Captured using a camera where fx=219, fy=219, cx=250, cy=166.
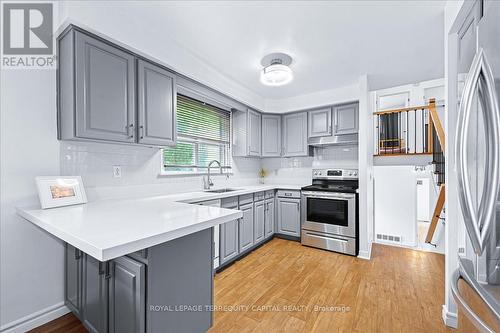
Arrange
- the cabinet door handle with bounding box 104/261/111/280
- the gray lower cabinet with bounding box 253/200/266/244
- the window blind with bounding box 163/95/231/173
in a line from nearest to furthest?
the cabinet door handle with bounding box 104/261/111/280 → the window blind with bounding box 163/95/231/173 → the gray lower cabinet with bounding box 253/200/266/244

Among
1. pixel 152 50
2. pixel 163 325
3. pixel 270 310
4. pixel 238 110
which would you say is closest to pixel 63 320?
pixel 163 325

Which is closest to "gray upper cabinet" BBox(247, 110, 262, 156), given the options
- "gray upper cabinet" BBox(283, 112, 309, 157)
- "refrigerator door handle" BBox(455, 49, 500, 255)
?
"gray upper cabinet" BBox(283, 112, 309, 157)

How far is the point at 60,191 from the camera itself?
1685 mm

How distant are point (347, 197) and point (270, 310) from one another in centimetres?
192

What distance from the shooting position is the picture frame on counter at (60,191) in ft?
5.26

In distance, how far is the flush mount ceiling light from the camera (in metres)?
2.52

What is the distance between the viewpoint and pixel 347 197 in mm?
3148

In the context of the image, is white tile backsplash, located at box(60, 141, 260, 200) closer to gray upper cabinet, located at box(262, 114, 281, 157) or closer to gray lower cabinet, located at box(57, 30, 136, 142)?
gray lower cabinet, located at box(57, 30, 136, 142)

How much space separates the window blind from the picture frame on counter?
0.96 metres

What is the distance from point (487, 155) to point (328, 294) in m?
1.85

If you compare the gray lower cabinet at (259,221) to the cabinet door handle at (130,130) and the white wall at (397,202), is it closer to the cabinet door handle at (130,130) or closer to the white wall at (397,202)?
the cabinet door handle at (130,130)

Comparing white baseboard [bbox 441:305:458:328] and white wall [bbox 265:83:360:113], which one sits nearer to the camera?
white baseboard [bbox 441:305:458:328]

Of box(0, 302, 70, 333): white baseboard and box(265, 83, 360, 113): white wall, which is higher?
box(265, 83, 360, 113): white wall

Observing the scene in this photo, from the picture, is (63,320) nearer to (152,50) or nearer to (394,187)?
(152,50)
